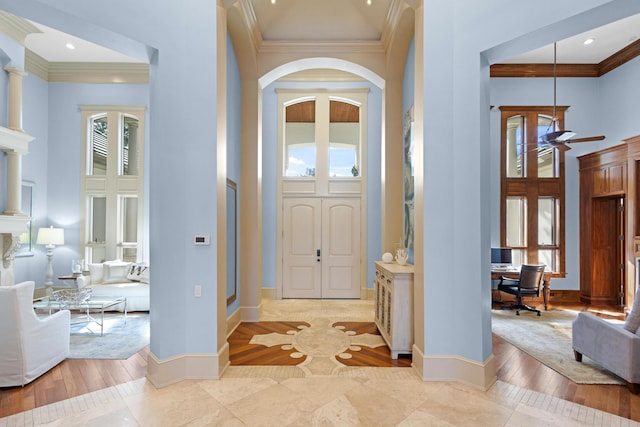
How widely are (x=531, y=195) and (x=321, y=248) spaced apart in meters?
4.46

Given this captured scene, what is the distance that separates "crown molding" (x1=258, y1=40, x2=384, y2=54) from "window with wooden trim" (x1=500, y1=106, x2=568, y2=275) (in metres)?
3.44

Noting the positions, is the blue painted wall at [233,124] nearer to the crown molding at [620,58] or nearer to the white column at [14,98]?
the white column at [14,98]

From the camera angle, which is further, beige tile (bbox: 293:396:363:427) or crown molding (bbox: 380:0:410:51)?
crown molding (bbox: 380:0:410:51)

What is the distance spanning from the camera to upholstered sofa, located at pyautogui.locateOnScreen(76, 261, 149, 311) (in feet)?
19.2

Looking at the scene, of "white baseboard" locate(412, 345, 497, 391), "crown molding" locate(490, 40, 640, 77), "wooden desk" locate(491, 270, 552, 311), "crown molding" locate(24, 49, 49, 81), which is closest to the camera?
"white baseboard" locate(412, 345, 497, 391)

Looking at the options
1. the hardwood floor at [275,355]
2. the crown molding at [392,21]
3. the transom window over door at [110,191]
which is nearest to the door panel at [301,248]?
the hardwood floor at [275,355]

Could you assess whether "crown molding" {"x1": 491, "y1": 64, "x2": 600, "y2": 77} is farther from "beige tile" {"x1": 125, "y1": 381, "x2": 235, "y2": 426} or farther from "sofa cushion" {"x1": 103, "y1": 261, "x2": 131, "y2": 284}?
"sofa cushion" {"x1": 103, "y1": 261, "x2": 131, "y2": 284}

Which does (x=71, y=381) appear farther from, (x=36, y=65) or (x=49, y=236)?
(x=36, y=65)

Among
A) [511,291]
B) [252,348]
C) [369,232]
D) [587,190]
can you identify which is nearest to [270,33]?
[369,232]

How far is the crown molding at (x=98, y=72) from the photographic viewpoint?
23.1ft

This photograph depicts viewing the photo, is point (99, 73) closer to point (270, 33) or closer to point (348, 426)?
point (270, 33)

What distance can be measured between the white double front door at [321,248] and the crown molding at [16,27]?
17.5ft

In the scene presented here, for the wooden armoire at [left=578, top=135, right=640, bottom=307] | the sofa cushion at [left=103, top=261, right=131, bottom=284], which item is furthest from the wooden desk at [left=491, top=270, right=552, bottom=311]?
the sofa cushion at [left=103, top=261, right=131, bottom=284]

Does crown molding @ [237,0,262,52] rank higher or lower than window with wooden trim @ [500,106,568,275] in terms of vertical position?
higher
